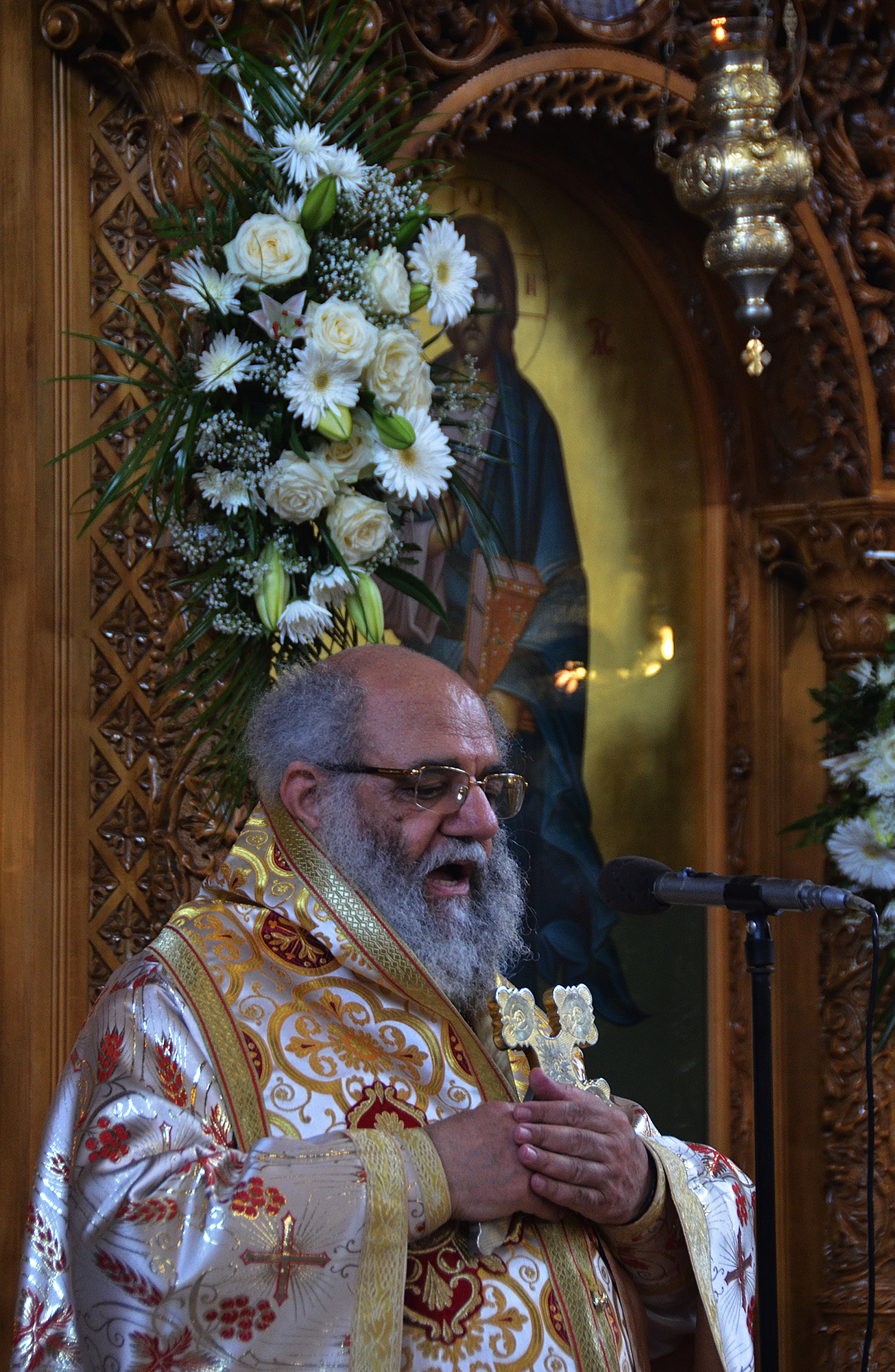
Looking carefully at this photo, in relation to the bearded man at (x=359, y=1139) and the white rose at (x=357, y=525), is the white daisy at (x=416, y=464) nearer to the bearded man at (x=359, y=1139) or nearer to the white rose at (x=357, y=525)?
the white rose at (x=357, y=525)

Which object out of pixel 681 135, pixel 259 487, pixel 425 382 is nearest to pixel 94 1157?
pixel 259 487

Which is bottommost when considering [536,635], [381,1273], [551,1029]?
[381,1273]

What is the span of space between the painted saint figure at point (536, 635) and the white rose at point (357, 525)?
1373 mm

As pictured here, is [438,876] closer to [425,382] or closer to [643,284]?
Answer: [425,382]

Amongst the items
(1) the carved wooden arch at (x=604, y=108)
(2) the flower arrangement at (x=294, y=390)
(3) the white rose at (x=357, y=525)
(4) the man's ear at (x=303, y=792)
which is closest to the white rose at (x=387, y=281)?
(2) the flower arrangement at (x=294, y=390)

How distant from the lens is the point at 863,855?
13.8 feet

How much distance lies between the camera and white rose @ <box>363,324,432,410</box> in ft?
9.02

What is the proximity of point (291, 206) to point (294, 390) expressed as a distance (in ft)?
1.14

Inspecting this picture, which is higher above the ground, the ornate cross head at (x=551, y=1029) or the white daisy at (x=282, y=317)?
the white daisy at (x=282, y=317)

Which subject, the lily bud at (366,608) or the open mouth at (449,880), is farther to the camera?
the lily bud at (366,608)

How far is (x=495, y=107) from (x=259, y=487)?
5.45 ft

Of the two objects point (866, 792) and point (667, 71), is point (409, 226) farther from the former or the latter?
point (866, 792)

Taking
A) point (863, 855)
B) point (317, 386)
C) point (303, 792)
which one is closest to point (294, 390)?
point (317, 386)

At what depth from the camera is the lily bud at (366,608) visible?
2.85 meters
